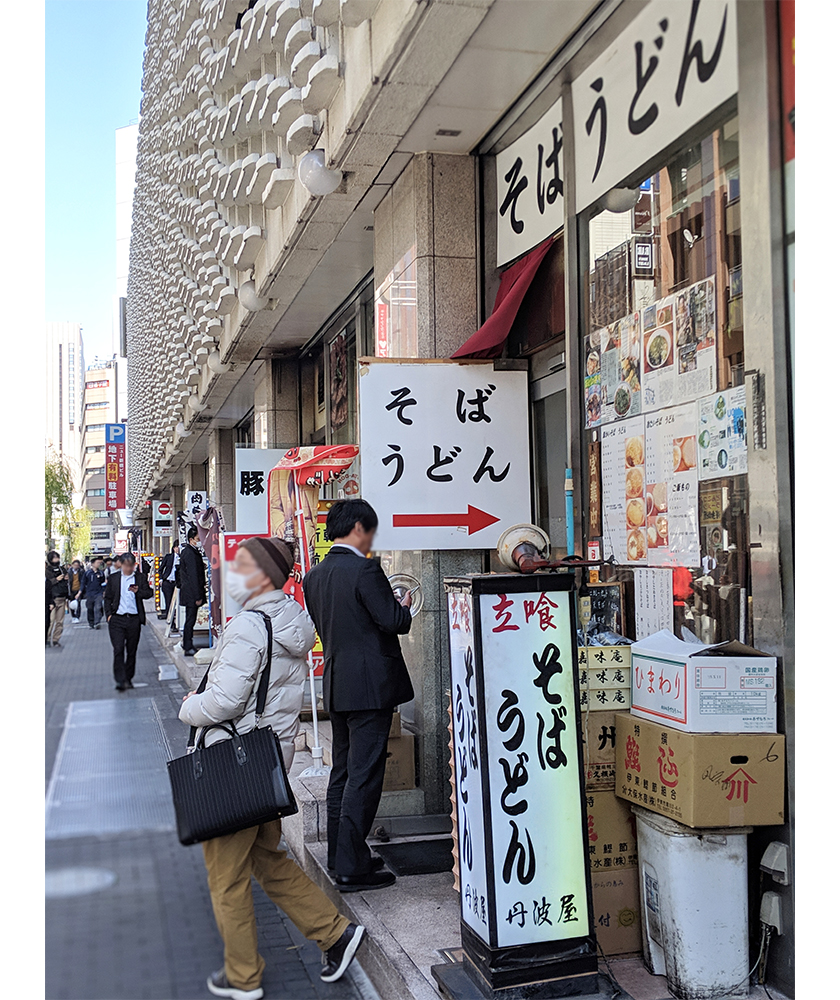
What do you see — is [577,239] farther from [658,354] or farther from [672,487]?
[672,487]

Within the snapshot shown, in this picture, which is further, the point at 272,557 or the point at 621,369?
the point at 621,369

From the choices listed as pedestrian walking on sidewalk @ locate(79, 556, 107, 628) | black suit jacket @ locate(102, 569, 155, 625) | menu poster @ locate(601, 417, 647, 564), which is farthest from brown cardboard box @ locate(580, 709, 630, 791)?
black suit jacket @ locate(102, 569, 155, 625)

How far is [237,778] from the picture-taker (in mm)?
3107

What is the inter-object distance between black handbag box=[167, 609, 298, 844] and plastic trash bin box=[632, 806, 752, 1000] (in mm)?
1382

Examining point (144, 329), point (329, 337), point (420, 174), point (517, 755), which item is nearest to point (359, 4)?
point (420, 174)

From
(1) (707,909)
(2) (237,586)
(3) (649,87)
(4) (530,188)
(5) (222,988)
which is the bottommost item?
(1) (707,909)

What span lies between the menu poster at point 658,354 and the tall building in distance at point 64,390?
2492 millimetres

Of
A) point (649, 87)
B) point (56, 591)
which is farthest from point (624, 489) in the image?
point (56, 591)

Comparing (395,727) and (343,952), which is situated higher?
(395,727)

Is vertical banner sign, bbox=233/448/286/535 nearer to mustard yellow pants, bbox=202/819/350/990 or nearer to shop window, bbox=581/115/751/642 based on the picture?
shop window, bbox=581/115/751/642

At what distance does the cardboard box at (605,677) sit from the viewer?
3752mm

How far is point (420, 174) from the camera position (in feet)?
20.7

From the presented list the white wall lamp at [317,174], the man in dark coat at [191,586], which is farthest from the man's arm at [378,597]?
the man in dark coat at [191,586]

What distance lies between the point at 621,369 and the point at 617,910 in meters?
2.39
